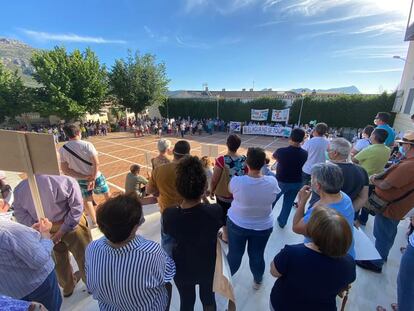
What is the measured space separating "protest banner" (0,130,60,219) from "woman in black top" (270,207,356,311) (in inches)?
69.4

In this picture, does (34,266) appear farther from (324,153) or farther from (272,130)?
(272,130)

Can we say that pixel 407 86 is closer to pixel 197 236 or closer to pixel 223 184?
pixel 223 184

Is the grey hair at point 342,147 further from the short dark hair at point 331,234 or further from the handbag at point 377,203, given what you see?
the short dark hair at point 331,234

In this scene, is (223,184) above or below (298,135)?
below

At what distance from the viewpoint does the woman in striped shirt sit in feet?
3.67

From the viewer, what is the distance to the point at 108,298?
1275 millimetres

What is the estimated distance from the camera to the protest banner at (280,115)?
1911cm

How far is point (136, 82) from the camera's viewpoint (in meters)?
22.5

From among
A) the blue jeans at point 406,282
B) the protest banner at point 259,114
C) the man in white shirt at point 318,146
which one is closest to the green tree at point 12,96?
the protest banner at point 259,114

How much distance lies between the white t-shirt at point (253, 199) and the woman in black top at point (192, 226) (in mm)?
508

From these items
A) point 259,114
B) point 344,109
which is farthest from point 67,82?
point 344,109

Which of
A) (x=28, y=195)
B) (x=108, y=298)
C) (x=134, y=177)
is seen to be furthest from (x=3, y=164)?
(x=134, y=177)

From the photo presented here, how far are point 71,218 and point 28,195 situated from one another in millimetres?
414

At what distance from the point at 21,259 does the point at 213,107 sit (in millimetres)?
23984
